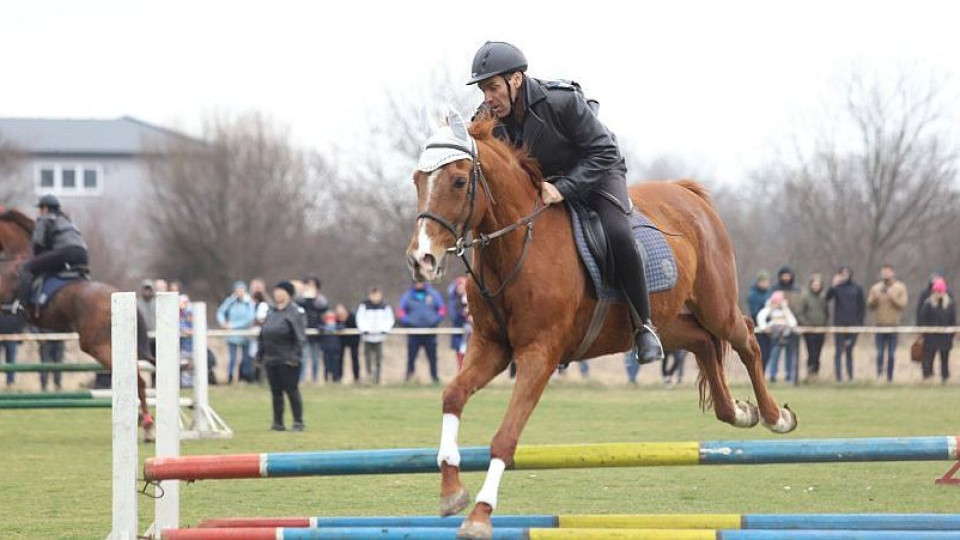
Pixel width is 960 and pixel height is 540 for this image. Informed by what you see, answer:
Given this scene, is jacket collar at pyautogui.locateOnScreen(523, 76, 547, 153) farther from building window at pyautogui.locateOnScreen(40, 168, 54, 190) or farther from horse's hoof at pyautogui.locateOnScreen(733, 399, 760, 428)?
building window at pyautogui.locateOnScreen(40, 168, 54, 190)

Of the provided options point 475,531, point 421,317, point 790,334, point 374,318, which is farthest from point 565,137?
point 421,317

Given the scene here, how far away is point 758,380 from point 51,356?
1988 cm

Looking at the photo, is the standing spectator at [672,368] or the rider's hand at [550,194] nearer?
the rider's hand at [550,194]

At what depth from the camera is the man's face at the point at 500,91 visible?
27.4 ft

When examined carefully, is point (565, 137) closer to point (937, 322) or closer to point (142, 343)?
point (142, 343)

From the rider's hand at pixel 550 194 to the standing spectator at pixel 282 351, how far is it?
1032 cm

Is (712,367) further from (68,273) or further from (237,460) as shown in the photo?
(68,273)

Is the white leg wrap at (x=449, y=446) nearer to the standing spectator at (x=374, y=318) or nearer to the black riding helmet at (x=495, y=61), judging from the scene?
the black riding helmet at (x=495, y=61)

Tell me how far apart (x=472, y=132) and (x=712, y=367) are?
9.75 ft

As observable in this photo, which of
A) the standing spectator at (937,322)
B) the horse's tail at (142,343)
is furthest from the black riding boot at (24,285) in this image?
the standing spectator at (937,322)

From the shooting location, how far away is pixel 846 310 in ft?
86.3

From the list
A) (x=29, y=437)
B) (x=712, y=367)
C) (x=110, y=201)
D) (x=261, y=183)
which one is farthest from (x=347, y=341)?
(x=110, y=201)

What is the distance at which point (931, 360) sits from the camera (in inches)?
997

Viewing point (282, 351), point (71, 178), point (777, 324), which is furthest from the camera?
point (71, 178)
